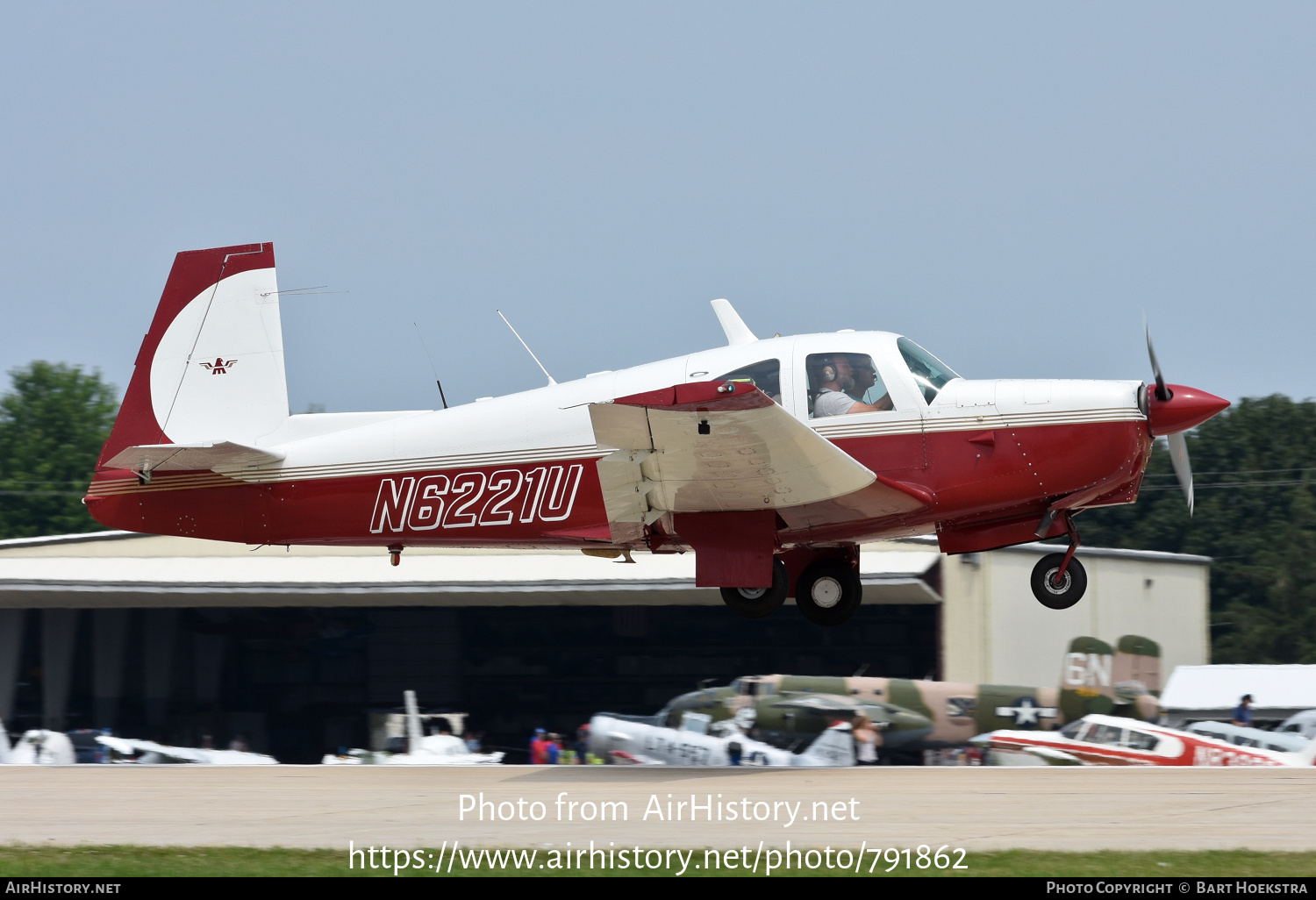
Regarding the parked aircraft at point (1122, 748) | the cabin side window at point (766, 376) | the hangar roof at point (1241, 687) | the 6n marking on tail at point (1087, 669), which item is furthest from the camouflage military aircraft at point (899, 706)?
the cabin side window at point (766, 376)

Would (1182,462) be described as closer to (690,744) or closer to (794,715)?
(794,715)

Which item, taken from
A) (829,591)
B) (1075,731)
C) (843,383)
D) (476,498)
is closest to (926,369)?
(843,383)

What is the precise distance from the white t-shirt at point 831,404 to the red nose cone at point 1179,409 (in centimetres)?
236

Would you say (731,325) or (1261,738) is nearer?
(731,325)

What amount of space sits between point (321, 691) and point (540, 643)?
557 centimetres

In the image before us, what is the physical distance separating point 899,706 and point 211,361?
12.7 metres

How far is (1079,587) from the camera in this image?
11320 millimetres

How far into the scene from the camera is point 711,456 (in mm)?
10555

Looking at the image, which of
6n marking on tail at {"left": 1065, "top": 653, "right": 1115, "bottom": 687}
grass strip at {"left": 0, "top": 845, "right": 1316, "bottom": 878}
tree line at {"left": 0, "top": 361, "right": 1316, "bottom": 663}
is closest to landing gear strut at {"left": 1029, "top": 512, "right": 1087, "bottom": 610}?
grass strip at {"left": 0, "top": 845, "right": 1316, "bottom": 878}

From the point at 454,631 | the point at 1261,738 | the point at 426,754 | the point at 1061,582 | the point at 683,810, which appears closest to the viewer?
the point at 683,810

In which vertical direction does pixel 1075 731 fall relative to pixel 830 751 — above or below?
above

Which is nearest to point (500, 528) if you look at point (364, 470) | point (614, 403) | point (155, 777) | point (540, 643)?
point (364, 470)

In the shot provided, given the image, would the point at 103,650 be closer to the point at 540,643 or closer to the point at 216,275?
the point at 540,643

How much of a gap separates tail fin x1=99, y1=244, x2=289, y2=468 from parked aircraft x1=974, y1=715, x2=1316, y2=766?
33.3 ft
